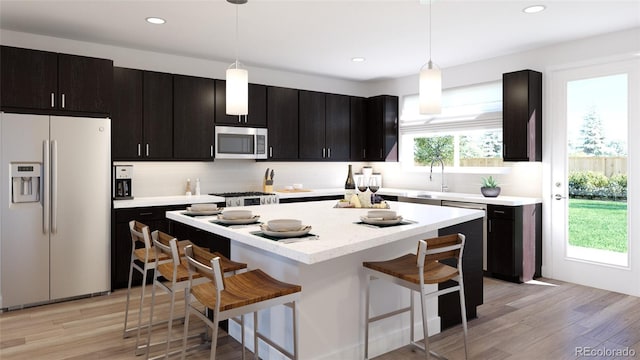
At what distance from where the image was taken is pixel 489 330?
3.36m

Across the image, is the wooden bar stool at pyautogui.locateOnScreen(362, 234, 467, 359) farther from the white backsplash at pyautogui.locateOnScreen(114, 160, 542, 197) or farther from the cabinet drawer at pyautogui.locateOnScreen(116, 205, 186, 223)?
the white backsplash at pyautogui.locateOnScreen(114, 160, 542, 197)

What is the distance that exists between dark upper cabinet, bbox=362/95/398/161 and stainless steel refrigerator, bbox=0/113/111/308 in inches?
149

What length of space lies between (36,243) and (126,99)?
5.47 ft

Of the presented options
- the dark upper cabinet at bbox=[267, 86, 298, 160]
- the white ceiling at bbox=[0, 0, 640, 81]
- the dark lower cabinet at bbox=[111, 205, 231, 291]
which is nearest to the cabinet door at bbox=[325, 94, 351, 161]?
the dark upper cabinet at bbox=[267, 86, 298, 160]

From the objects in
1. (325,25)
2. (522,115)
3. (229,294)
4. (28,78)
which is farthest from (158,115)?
(522,115)

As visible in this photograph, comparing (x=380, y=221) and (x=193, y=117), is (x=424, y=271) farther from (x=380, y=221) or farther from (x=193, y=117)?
(x=193, y=117)

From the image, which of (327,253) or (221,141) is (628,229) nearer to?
(327,253)

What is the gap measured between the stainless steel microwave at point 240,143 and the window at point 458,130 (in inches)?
80.1

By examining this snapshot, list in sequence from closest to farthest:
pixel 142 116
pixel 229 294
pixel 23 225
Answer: pixel 229 294, pixel 23 225, pixel 142 116

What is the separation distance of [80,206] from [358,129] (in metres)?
4.01

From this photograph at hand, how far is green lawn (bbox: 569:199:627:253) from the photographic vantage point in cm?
444

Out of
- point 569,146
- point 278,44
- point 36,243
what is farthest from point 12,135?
point 569,146

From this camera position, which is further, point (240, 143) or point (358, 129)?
point (358, 129)

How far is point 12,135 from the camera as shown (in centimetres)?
377
